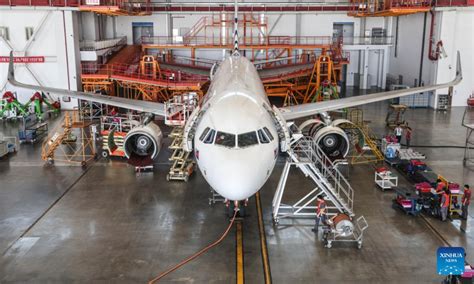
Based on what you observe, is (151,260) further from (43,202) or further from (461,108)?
(461,108)

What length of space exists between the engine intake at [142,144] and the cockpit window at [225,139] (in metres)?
8.37

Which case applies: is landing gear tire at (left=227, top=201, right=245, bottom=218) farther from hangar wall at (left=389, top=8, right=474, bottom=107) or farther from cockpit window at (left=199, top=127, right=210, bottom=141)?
hangar wall at (left=389, top=8, right=474, bottom=107)

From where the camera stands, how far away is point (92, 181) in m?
21.5

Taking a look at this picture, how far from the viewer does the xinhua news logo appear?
36.8ft

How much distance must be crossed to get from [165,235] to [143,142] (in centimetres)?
733

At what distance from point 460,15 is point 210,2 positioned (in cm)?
2379

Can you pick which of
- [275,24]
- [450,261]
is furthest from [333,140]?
[275,24]

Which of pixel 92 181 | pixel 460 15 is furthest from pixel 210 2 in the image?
pixel 92 181

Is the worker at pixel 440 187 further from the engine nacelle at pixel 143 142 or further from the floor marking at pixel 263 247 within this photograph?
the engine nacelle at pixel 143 142

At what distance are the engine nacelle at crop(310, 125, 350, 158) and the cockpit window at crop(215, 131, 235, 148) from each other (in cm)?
912

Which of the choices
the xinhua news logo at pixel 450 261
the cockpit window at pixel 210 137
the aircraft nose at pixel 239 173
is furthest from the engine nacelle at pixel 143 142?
the xinhua news logo at pixel 450 261

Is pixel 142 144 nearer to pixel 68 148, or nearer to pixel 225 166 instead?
pixel 68 148

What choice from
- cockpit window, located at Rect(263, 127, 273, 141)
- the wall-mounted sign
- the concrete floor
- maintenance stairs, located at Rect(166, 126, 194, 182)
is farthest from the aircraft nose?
the wall-mounted sign

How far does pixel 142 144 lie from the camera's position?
22125 mm
